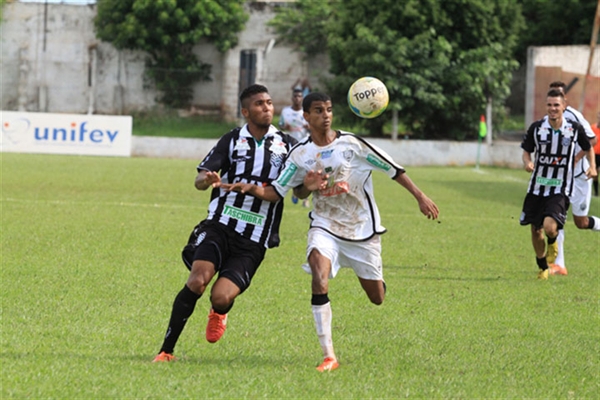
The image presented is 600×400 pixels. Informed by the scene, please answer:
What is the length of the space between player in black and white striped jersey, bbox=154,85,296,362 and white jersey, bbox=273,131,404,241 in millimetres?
230

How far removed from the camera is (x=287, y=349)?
7375mm

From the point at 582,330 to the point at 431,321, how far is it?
132cm

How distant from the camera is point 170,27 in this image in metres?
44.4

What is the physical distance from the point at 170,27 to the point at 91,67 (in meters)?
4.38

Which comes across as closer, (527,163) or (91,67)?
(527,163)

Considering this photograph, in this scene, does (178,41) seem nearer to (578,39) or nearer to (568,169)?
(578,39)

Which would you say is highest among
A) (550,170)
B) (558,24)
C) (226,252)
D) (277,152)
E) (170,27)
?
(558,24)

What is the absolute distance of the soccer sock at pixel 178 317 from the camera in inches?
268

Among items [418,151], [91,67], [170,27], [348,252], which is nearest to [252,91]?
[348,252]

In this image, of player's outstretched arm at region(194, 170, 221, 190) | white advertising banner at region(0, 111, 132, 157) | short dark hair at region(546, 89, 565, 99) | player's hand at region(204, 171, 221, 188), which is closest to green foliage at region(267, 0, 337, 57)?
white advertising banner at region(0, 111, 132, 157)

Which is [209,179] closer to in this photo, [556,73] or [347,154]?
[347,154]

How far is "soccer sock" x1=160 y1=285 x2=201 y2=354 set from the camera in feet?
22.3

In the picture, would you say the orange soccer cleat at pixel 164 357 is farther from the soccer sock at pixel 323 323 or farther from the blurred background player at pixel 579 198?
the blurred background player at pixel 579 198

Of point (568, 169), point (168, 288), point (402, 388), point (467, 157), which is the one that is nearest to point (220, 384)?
point (402, 388)
